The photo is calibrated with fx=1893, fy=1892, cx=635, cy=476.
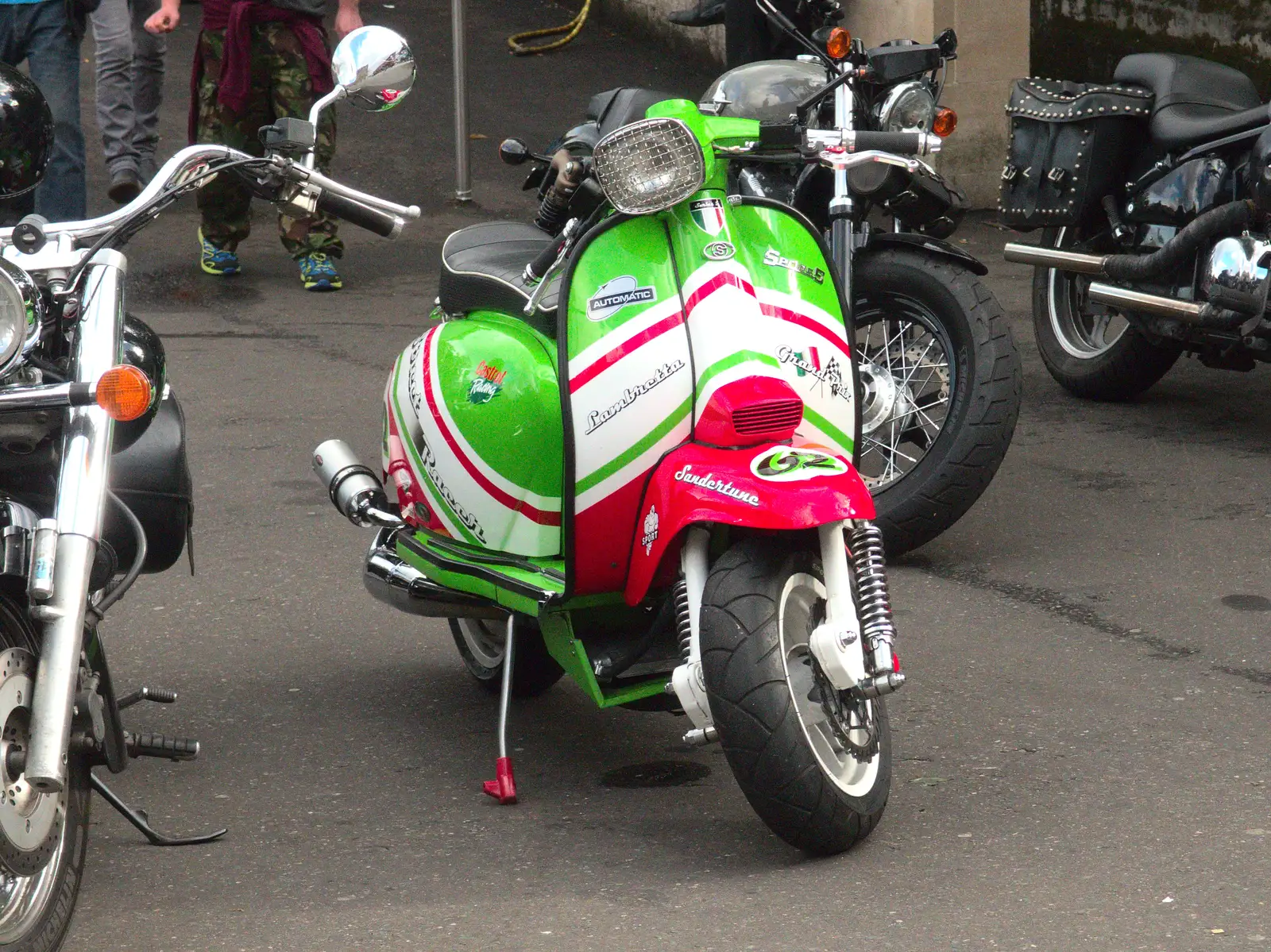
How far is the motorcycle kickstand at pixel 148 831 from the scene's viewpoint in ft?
10.6

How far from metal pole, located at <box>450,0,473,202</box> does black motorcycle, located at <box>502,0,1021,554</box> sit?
4.71 m

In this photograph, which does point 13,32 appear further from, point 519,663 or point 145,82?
point 519,663

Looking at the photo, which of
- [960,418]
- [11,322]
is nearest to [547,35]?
[960,418]

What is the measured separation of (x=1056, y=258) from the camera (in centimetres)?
630

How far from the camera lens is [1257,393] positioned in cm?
667

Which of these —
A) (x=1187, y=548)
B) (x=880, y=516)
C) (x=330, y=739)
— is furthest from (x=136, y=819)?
(x=1187, y=548)

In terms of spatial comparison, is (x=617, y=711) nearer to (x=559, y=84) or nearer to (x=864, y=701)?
(x=864, y=701)

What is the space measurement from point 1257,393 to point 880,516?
2.45 metres

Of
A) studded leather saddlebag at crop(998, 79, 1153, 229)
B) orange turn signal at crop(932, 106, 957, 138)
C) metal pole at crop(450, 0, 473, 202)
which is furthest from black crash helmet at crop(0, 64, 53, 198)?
metal pole at crop(450, 0, 473, 202)

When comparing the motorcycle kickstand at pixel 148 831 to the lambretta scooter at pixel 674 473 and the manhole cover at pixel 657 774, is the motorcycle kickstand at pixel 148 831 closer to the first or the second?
the lambretta scooter at pixel 674 473

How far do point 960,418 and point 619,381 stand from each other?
169 cm

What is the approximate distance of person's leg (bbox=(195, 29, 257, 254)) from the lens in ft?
26.3

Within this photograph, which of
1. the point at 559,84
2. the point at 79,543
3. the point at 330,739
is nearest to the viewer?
the point at 79,543

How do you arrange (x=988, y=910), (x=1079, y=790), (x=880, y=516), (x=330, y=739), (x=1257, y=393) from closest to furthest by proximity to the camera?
(x=988, y=910) → (x=1079, y=790) → (x=330, y=739) → (x=880, y=516) → (x=1257, y=393)
